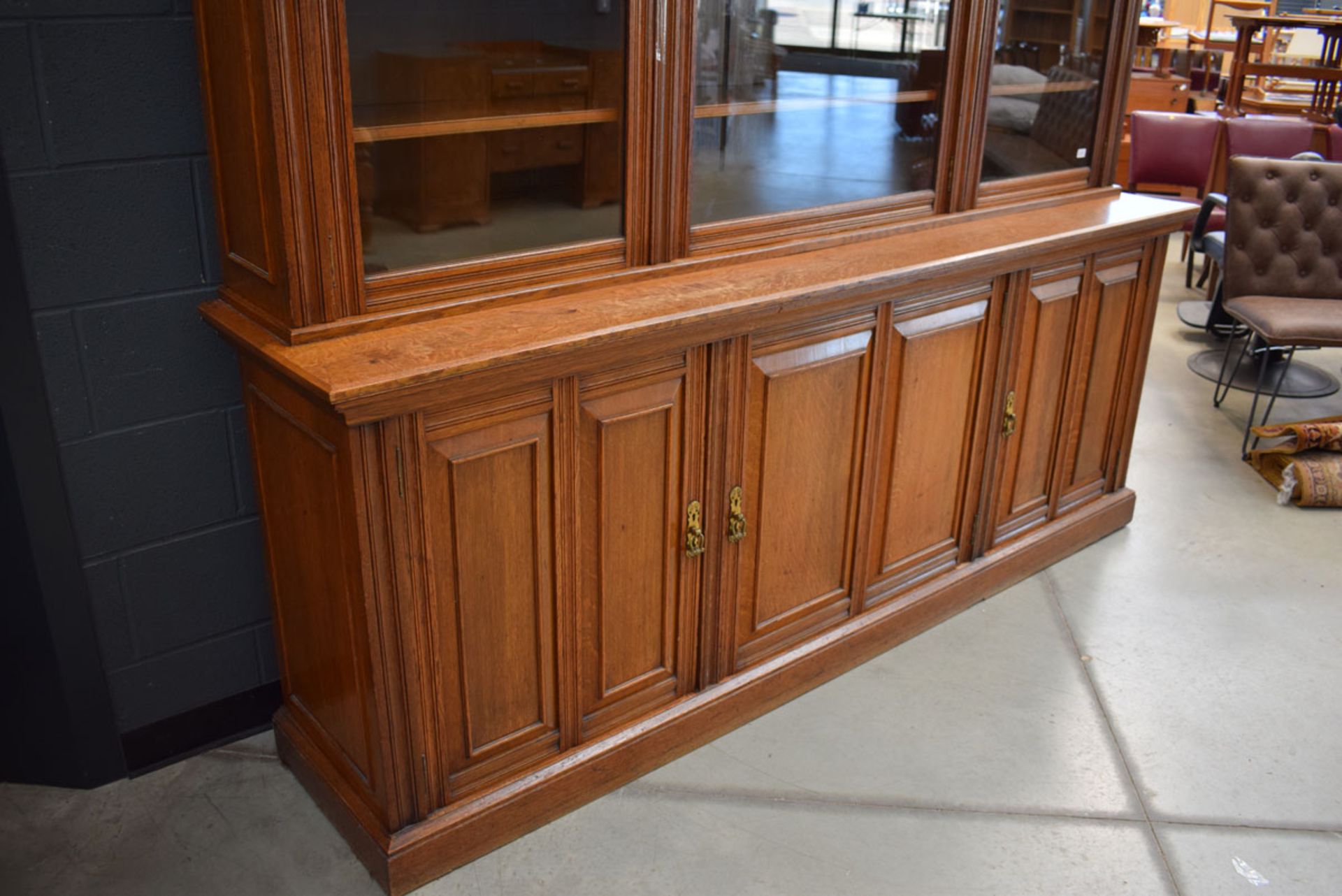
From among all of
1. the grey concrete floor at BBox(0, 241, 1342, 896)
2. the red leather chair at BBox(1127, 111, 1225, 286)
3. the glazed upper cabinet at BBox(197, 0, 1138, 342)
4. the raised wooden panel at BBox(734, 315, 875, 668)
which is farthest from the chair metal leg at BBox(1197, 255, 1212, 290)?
the raised wooden panel at BBox(734, 315, 875, 668)

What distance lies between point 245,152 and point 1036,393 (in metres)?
2.09

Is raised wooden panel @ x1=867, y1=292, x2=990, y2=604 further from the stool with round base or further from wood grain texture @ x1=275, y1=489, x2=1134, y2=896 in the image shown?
the stool with round base

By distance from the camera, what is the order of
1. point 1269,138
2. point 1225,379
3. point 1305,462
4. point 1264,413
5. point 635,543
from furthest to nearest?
point 1269,138, point 1225,379, point 1264,413, point 1305,462, point 635,543

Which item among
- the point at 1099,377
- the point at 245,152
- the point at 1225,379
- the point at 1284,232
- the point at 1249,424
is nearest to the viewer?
the point at 245,152

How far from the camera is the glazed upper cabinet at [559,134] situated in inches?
73.1

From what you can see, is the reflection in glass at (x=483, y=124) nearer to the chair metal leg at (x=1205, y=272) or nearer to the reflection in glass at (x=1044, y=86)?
the reflection in glass at (x=1044, y=86)

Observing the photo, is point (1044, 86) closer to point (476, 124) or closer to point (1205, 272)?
point (476, 124)

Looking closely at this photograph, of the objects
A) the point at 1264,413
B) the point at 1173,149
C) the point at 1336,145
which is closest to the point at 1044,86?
the point at 1264,413

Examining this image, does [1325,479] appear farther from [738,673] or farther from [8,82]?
[8,82]

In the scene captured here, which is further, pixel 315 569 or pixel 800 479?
pixel 800 479

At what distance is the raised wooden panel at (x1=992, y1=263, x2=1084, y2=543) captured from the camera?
2.99m

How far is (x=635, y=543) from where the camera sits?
2.32m

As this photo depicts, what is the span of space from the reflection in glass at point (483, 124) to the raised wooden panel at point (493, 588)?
1.16 ft

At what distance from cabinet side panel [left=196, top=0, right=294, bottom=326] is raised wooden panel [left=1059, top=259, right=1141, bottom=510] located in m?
2.16
